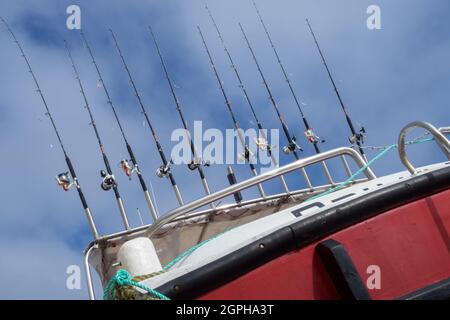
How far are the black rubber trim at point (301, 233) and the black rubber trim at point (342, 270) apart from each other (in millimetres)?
107

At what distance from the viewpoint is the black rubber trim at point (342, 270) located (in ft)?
7.63

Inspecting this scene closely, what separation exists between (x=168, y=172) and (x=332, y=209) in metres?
6.35

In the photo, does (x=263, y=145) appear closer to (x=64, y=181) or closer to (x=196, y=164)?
(x=196, y=164)

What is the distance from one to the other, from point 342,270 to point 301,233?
1.04 feet

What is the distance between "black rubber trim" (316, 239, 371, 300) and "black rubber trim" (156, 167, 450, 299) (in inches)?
4.2

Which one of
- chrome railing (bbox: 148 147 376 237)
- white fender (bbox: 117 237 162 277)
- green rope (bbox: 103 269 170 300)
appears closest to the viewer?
green rope (bbox: 103 269 170 300)

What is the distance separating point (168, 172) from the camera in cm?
868

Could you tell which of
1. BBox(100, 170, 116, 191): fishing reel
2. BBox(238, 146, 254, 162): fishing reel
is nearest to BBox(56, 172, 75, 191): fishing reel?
BBox(100, 170, 116, 191): fishing reel

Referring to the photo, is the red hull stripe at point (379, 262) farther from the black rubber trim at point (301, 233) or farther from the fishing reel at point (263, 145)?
the fishing reel at point (263, 145)

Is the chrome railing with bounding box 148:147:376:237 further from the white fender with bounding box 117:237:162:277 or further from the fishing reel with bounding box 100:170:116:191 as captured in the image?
the fishing reel with bounding box 100:170:116:191

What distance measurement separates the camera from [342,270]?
236 centimetres

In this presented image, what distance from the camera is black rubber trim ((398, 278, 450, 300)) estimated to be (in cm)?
238

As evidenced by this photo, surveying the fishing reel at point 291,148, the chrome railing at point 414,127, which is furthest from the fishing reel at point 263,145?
the chrome railing at point 414,127
